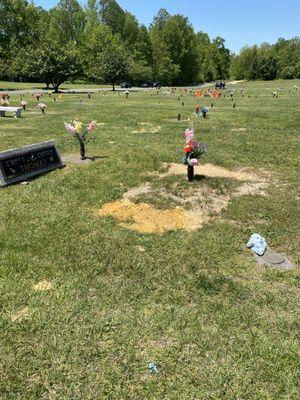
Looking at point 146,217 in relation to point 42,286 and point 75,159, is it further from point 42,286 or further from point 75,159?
point 75,159

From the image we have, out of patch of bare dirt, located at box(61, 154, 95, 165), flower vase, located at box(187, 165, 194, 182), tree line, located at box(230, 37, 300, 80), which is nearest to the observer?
flower vase, located at box(187, 165, 194, 182)

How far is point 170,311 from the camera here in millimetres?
5516

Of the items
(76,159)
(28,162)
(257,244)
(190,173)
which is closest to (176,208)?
(190,173)

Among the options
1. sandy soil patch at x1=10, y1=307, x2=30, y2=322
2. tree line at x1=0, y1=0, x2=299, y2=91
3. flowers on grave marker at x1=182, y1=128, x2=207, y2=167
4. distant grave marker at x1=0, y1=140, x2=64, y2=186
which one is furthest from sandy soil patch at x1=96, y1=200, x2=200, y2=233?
tree line at x1=0, y1=0, x2=299, y2=91

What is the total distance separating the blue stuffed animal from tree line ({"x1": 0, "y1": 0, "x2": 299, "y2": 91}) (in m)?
47.2

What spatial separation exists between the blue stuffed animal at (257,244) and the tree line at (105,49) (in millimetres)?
47164

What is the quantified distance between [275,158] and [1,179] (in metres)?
9.47

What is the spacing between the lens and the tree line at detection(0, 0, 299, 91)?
51.4 meters

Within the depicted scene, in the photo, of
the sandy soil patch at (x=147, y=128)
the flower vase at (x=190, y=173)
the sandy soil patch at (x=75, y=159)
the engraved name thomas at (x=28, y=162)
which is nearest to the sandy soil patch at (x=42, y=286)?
the engraved name thomas at (x=28, y=162)

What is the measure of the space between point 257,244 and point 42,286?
158 inches

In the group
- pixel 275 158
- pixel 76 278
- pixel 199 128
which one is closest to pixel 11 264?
pixel 76 278

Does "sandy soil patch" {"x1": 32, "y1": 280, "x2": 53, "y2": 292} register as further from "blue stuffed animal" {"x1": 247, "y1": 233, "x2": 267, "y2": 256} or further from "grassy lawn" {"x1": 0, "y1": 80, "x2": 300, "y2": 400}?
"blue stuffed animal" {"x1": 247, "y1": 233, "x2": 267, "y2": 256}

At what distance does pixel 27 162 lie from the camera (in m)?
11.2

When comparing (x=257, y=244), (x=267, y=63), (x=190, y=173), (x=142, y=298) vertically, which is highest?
(x=267, y=63)
